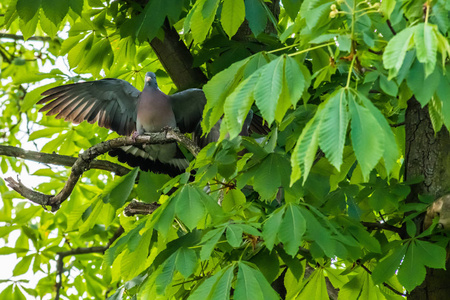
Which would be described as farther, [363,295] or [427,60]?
[363,295]

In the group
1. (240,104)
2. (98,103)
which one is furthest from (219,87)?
(98,103)

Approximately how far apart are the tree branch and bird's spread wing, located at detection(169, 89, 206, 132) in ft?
2.83

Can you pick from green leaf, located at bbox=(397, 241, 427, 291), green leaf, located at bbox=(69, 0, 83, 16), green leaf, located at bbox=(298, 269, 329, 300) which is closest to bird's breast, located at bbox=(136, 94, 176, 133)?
green leaf, located at bbox=(69, 0, 83, 16)

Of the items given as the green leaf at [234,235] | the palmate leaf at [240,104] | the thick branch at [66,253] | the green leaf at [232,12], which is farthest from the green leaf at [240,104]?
the thick branch at [66,253]

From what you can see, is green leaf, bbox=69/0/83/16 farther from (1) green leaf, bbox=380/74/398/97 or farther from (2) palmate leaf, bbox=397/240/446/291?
(2) palmate leaf, bbox=397/240/446/291

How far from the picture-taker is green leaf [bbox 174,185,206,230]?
2547 millimetres

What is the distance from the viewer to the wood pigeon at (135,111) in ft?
15.5

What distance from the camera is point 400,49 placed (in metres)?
1.74

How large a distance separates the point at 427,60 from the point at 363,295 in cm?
189

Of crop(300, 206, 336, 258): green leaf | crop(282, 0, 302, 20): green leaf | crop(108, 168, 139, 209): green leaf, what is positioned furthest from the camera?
crop(108, 168, 139, 209): green leaf

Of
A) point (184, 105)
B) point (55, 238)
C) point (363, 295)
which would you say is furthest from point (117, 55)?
point (363, 295)

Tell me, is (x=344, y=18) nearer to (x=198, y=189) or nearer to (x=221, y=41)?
(x=198, y=189)

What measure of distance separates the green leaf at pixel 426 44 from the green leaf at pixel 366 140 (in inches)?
8.7

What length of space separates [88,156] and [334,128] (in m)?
2.16
